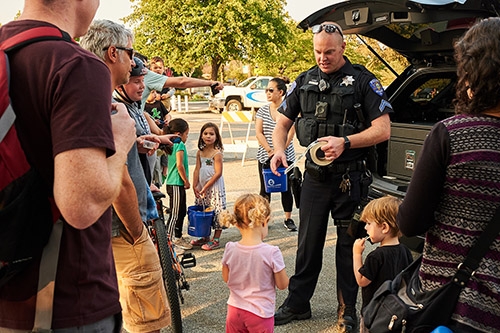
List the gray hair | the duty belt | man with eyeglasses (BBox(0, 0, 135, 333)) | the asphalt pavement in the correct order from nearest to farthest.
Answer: man with eyeglasses (BBox(0, 0, 135, 333))
the gray hair
the duty belt
the asphalt pavement

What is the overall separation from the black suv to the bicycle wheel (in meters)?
1.73

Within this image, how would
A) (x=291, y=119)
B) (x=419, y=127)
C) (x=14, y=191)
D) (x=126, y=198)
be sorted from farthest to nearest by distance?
(x=419, y=127)
(x=291, y=119)
(x=126, y=198)
(x=14, y=191)

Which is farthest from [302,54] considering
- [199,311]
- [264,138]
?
[199,311]

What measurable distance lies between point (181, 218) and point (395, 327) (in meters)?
3.94

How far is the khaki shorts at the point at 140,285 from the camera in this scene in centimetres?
276

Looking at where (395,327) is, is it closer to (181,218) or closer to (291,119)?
(291,119)

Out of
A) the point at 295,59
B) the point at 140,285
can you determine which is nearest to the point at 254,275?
the point at 140,285

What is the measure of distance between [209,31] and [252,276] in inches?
1168

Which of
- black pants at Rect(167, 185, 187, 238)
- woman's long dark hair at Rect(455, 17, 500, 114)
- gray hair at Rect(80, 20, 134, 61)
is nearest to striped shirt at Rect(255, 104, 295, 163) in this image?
black pants at Rect(167, 185, 187, 238)

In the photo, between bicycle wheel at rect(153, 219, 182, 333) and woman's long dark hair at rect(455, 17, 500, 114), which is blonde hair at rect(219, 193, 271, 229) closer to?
bicycle wheel at rect(153, 219, 182, 333)

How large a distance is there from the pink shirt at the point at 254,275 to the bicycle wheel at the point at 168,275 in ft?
1.90

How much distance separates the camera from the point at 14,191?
135cm

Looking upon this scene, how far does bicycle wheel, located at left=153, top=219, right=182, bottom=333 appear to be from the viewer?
133 inches

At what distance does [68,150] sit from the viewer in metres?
1.32
